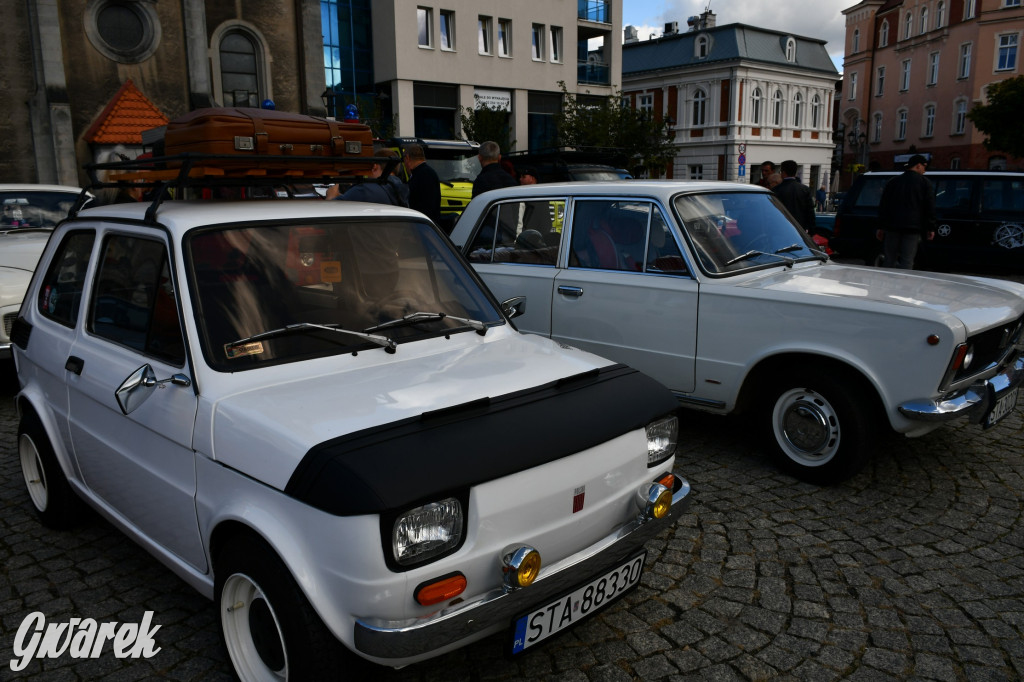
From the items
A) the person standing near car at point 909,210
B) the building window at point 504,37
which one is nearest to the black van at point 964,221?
the person standing near car at point 909,210

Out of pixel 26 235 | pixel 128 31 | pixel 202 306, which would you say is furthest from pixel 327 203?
pixel 128 31

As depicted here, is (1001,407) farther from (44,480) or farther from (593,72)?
(593,72)

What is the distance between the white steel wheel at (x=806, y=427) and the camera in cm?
478

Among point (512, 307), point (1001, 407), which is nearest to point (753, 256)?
point (1001, 407)

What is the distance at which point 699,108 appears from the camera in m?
61.0

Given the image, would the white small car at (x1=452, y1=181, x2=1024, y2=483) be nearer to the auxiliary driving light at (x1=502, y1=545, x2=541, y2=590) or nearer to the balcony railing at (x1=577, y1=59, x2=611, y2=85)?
the auxiliary driving light at (x1=502, y1=545, x2=541, y2=590)

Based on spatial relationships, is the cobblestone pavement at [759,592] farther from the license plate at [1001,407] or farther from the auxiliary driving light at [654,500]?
the auxiliary driving light at [654,500]

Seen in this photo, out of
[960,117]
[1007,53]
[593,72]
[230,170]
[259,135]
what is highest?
[1007,53]

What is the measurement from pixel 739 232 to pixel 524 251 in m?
1.66

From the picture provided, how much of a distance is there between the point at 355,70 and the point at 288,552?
130 feet

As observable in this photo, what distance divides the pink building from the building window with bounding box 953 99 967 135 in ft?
0.23

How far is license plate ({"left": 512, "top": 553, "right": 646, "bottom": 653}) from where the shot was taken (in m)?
2.55

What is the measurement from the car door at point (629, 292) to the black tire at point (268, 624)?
11.0 feet

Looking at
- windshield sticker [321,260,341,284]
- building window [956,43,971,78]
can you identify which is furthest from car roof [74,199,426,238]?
building window [956,43,971,78]
